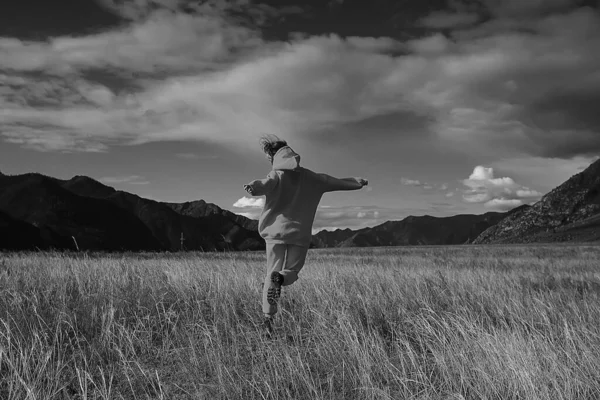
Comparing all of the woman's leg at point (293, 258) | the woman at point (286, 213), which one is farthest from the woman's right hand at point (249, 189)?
the woman's leg at point (293, 258)

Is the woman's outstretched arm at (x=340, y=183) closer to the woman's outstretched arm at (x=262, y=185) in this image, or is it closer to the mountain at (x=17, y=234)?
the woman's outstretched arm at (x=262, y=185)

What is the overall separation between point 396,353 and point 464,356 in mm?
744

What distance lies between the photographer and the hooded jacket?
532cm

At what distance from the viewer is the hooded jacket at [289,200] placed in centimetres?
532

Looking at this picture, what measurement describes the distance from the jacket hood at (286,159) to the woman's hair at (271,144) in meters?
0.13

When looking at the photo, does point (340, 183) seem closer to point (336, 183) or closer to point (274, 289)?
point (336, 183)

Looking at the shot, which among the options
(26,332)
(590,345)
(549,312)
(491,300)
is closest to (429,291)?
(491,300)

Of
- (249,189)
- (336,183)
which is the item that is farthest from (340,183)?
(249,189)

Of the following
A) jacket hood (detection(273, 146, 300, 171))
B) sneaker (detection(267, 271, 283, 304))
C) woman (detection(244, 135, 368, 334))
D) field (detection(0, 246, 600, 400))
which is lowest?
field (detection(0, 246, 600, 400))

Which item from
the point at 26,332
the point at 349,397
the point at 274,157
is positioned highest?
the point at 274,157

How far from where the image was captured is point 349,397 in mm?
3342

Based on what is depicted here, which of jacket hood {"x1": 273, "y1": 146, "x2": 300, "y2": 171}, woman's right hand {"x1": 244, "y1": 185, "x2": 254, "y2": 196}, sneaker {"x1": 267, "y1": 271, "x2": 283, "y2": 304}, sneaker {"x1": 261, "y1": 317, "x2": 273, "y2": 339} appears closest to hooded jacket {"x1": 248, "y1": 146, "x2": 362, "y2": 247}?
jacket hood {"x1": 273, "y1": 146, "x2": 300, "y2": 171}

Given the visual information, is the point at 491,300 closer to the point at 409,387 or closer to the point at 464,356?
the point at 464,356

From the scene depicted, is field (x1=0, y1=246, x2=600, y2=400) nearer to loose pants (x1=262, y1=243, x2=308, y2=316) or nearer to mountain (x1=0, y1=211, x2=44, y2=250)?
loose pants (x1=262, y1=243, x2=308, y2=316)
